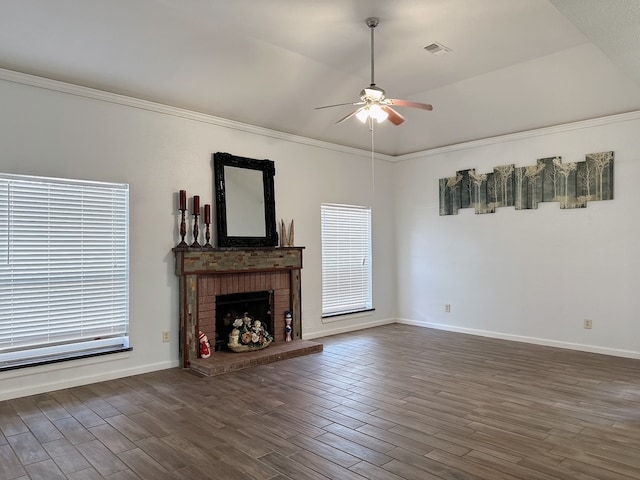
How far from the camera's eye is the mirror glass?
5383 mm

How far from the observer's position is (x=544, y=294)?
5.85 metres

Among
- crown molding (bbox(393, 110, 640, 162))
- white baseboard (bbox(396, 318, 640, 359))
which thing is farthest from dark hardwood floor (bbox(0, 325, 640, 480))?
crown molding (bbox(393, 110, 640, 162))

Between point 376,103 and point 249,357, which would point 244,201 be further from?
point 376,103

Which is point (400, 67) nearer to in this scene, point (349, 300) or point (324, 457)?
point (349, 300)

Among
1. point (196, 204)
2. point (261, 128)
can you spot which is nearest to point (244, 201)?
point (196, 204)

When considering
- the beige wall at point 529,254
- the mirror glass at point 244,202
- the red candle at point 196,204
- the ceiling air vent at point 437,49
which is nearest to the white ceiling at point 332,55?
the ceiling air vent at point 437,49

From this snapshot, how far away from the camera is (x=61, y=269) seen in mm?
4223

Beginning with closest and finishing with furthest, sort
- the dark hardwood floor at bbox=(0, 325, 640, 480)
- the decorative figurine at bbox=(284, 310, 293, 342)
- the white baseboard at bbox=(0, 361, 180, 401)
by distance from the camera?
1. the dark hardwood floor at bbox=(0, 325, 640, 480)
2. the white baseboard at bbox=(0, 361, 180, 401)
3. the decorative figurine at bbox=(284, 310, 293, 342)

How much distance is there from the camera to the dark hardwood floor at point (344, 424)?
266 cm

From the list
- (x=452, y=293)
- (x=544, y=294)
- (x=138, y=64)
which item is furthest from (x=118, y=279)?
(x=544, y=294)

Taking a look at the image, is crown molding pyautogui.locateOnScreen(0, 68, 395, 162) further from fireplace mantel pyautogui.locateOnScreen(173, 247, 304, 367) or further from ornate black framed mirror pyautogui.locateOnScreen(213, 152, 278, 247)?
fireplace mantel pyautogui.locateOnScreen(173, 247, 304, 367)

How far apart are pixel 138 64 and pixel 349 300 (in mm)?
4351

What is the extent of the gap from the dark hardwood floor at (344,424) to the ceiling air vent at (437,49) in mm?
3365

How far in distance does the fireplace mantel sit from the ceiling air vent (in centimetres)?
286
